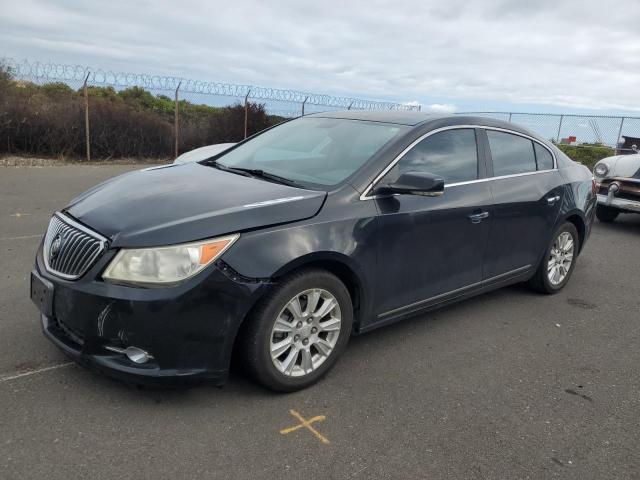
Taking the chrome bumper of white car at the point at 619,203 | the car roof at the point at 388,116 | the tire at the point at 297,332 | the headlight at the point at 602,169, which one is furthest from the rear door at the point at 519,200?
the headlight at the point at 602,169

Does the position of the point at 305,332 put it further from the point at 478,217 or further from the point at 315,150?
the point at 478,217

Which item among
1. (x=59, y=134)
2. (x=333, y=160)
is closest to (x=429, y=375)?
(x=333, y=160)

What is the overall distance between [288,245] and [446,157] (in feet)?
5.57

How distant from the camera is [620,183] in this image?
877 centimetres

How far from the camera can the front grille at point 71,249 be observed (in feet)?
9.66

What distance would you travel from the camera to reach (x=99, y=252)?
9.54 ft

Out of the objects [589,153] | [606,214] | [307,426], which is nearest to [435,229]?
[307,426]

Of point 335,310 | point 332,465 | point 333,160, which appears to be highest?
point 333,160

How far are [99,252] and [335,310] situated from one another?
1396 millimetres

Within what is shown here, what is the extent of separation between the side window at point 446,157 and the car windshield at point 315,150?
8.0 inches

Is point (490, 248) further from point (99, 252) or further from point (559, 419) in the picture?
point (99, 252)

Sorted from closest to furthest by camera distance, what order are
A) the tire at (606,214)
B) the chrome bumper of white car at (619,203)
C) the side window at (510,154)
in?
the side window at (510,154) < the chrome bumper of white car at (619,203) < the tire at (606,214)

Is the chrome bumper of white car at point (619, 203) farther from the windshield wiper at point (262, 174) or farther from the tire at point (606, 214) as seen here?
the windshield wiper at point (262, 174)

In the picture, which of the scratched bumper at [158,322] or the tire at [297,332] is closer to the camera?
the scratched bumper at [158,322]
